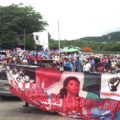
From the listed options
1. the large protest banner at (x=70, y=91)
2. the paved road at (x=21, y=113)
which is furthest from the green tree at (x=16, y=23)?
the large protest banner at (x=70, y=91)

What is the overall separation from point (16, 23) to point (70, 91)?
69.4 metres

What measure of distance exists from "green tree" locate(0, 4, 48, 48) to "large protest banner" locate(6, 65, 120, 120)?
64908 millimetres

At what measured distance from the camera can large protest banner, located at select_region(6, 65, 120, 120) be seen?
42.0 feet

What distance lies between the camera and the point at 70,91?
1356cm

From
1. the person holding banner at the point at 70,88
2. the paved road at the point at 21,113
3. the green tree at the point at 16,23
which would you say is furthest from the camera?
the green tree at the point at 16,23

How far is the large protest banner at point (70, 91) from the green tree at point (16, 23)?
64.9 metres

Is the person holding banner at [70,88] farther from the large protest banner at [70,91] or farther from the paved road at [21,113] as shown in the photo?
the paved road at [21,113]

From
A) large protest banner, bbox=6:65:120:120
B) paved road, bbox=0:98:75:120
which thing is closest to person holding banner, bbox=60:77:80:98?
large protest banner, bbox=6:65:120:120

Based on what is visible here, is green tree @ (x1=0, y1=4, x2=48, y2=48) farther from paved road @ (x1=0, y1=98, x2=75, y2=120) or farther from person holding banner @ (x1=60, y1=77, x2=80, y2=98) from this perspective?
person holding banner @ (x1=60, y1=77, x2=80, y2=98)

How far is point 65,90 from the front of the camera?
13.7m

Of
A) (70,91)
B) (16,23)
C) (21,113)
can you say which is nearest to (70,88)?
(70,91)

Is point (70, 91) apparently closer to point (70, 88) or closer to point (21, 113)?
point (70, 88)

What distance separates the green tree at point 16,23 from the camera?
261 ft

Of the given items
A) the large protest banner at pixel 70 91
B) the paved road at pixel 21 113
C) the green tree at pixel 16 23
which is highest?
the green tree at pixel 16 23
